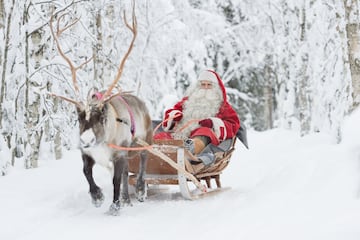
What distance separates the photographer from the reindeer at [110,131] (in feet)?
16.9

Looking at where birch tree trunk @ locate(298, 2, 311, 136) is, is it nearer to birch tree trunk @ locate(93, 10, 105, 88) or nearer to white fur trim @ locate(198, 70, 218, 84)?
birch tree trunk @ locate(93, 10, 105, 88)

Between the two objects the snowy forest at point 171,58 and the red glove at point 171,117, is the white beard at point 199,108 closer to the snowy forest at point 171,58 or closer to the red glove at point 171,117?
the red glove at point 171,117

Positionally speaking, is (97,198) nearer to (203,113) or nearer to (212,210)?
(212,210)

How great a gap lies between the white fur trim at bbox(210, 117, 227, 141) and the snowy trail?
714mm

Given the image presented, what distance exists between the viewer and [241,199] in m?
5.84

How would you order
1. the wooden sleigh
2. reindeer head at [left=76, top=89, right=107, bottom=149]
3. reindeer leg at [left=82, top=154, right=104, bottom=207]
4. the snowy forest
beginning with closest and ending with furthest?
reindeer head at [left=76, top=89, right=107, bottom=149]
reindeer leg at [left=82, top=154, right=104, bottom=207]
the wooden sleigh
the snowy forest

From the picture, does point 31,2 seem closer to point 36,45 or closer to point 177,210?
point 36,45

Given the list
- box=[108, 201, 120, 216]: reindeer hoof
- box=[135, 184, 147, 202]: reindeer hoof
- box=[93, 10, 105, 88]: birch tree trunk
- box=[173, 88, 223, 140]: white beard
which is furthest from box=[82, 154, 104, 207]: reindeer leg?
box=[93, 10, 105, 88]: birch tree trunk

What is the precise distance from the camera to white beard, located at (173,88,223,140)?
7406 mm

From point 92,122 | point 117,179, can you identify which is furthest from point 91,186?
point 92,122

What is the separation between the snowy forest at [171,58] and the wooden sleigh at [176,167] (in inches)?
43.1

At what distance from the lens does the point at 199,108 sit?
7488 millimetres

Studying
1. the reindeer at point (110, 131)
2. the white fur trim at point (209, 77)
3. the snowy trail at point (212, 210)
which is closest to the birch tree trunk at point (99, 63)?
the white fur trim at point (209, 77)

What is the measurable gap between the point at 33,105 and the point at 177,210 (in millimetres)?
3838
